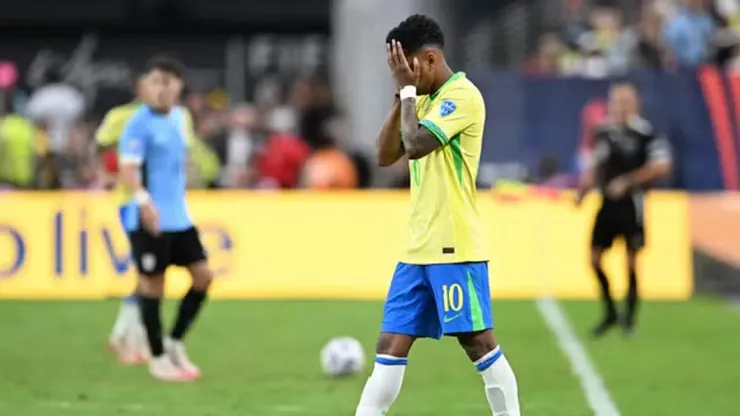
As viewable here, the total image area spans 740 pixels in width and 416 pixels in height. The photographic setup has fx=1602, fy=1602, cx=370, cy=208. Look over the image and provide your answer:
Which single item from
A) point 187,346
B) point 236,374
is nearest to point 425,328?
point 236,374

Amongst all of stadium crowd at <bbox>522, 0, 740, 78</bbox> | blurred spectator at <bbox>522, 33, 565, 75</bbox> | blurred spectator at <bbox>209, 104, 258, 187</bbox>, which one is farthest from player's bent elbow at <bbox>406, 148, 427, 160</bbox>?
blurred spectator at <bbox>209, 104, 258, 187</bbox>

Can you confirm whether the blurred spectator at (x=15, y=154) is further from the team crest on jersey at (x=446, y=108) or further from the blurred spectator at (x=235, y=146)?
the team crest on jersey at (x=446, y=108)

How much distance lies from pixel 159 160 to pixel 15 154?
11097 millimetres

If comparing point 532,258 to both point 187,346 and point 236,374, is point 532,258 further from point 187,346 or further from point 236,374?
point 236,374

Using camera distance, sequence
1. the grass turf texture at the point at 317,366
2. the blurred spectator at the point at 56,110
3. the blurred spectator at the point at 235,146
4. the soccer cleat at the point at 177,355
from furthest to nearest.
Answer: the blurred spectator at the point at 56,110 < the blurred spectator at the point at 235,146 < the soccer cleat at the point at 177,355 < the grass turf texture at the point at 317,366

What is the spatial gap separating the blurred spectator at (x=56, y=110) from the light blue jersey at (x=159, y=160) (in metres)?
12.7

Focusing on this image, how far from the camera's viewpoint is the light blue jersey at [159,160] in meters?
11.8

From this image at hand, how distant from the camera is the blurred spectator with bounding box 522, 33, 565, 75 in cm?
2278

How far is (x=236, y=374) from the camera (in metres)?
12.1

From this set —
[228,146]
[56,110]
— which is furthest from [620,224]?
[56,110]

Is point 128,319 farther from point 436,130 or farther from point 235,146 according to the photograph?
point 235,146

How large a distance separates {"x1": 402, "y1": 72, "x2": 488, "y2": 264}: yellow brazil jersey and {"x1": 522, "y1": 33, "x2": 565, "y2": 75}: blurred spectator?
1434 cm

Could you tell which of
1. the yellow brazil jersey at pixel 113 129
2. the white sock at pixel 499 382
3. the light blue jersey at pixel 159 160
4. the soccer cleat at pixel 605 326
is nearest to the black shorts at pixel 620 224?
the soccer cleat at pixel 605 326

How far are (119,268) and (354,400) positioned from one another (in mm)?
8517
